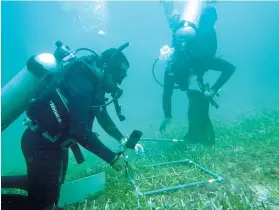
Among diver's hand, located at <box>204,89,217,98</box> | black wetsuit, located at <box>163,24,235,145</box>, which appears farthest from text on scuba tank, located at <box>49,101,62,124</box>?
diver's hand, located at <box>204,89,217,98</box>

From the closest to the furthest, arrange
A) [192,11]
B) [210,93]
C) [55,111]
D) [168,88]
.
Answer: [55,111]
[210,93]
[168,88]
[192,11]

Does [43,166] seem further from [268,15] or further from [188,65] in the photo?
[268,15]

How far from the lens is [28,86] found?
13.7 ft

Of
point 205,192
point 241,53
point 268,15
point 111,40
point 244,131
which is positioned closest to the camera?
point 205,192

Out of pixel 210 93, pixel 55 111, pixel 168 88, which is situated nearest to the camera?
pixel 55 111

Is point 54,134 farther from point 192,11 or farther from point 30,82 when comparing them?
point 192,11

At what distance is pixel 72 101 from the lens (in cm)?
381

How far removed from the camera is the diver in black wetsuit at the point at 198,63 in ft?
21.7

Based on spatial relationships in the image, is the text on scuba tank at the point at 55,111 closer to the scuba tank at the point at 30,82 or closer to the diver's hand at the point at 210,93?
the scuba tank at the point at 30,82

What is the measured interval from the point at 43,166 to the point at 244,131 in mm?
7971

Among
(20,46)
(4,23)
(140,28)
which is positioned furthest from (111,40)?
(4,23)

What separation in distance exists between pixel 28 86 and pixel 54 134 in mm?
1034

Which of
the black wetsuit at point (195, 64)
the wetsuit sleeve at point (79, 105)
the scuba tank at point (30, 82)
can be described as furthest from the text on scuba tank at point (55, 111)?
the black wetsuit at point (195, 64)

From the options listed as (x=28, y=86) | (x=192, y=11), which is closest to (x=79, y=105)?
(x=28, y=86)
